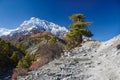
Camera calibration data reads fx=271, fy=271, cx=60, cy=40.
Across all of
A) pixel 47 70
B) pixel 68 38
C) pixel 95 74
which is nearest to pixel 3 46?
pixel 68 38

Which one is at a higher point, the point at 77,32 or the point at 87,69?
the point at 77,32

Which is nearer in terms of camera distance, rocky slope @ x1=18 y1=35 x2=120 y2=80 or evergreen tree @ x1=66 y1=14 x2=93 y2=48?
rocky slope @ x1=18 y1=35 x2=120 y2=80

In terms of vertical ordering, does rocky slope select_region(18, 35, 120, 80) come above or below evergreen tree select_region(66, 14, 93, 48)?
below

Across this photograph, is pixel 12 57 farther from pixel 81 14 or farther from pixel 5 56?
pixel 81 14

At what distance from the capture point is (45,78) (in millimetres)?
28797

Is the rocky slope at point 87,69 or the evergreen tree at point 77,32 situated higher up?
the evergreen tree at point 77,32

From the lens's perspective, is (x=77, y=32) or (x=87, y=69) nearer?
(x=87, y=69)

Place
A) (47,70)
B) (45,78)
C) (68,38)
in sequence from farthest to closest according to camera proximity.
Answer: (68,38) → (47,70) → (45,78)

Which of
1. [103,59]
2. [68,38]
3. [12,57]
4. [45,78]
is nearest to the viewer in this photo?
[45,78]

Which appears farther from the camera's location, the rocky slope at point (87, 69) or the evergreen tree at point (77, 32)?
the evergreen tree at point (77, 32)

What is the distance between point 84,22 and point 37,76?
34.6 metres

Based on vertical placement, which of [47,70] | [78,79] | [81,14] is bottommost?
[78,79]

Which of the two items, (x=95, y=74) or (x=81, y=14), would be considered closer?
(x=95, y=74)

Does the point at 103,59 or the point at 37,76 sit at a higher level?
the point at 103,59
